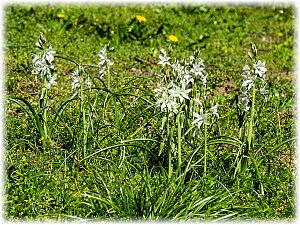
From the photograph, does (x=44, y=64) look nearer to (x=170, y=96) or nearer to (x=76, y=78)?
(x=76, y=78)

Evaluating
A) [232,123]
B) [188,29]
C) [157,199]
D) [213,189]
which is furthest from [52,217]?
[188,29]

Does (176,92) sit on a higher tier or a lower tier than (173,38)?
lower

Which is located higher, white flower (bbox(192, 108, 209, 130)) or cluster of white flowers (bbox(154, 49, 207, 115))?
cluster of white flowers (bbox(154, 49, 207, 115))

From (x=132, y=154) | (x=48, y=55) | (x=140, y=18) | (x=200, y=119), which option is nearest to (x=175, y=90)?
(x=200, y=119)

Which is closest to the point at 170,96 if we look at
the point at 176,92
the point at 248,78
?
the point at 176,92

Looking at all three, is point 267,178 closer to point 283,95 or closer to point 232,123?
point 232,123

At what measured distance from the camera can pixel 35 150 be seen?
4453 millimetres

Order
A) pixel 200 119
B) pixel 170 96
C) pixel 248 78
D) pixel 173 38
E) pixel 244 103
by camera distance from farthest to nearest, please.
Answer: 1. pixel 173 38
2. pixel 244 103
3. pixel 248 78
4. pixel 200 119
5. pixel 170 96

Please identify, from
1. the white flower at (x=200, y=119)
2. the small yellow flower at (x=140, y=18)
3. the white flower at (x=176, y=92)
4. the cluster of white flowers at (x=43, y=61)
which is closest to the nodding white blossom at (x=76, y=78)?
the cluster of white flowers at (x=43, y=61)

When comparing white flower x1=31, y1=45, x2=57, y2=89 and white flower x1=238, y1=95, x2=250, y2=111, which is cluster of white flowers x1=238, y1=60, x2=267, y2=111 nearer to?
white flower x1=238, y1=95, x2=250, y2=111

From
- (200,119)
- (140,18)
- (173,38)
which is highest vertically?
(140,18)

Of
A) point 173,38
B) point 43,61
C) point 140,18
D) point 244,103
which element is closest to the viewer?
point 244,103

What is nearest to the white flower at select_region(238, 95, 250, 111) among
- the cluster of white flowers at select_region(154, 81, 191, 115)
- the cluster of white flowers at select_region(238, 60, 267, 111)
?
the cluster of white flowers at select_region(238, 60, 267, 111)

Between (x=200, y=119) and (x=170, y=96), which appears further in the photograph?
(x=200, y=119)
